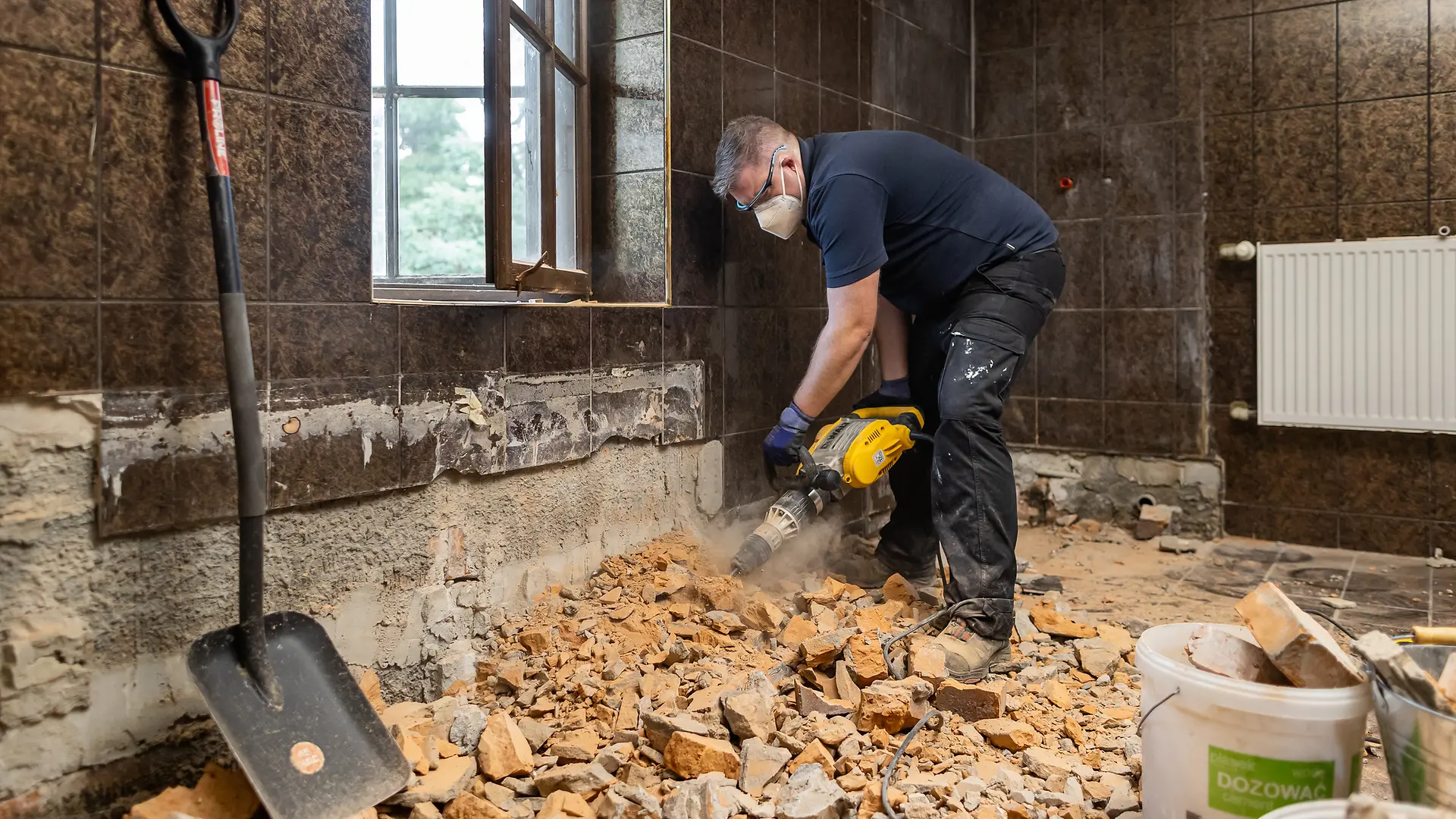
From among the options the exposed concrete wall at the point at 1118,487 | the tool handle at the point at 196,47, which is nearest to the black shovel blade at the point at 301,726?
the tool handle at the point at 196,47

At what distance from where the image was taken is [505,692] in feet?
6.92

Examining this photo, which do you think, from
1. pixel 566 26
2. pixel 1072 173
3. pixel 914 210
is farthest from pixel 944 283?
pixel 1072 173

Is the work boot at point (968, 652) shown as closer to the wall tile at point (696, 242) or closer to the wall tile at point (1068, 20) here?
the wall tile at point (696, 242)

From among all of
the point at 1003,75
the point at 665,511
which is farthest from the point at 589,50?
the point at 1003,75

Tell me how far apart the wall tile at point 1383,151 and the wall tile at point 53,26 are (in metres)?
3.94

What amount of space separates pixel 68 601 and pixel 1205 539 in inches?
154

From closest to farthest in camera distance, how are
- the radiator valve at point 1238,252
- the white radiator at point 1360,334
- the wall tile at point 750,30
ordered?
the wall tile at point 750,30, the white radiator at point 1360,334, the radiator valve at point 1238,252

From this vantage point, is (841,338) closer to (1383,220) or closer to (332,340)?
(332,340)

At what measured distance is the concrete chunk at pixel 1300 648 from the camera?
4.48ft

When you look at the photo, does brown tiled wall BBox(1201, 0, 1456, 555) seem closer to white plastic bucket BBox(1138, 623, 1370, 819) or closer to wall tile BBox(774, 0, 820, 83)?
wall tile BBox(774, 0, 820, 83)

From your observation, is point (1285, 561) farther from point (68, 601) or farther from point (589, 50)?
Answer: point (68, 601)

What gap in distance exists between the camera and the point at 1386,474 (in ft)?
11.8

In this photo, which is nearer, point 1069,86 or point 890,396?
point 890,396

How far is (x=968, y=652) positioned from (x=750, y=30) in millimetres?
2010
